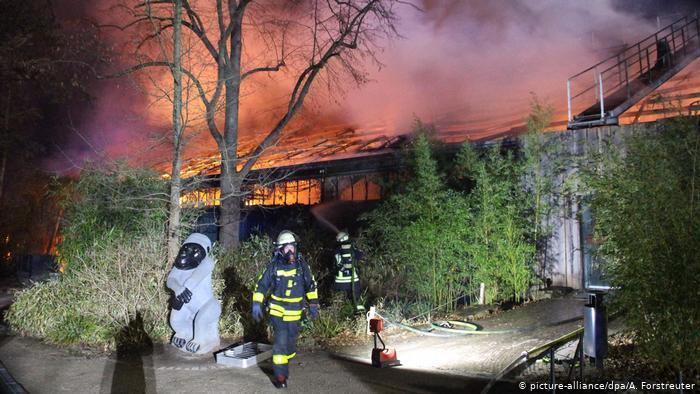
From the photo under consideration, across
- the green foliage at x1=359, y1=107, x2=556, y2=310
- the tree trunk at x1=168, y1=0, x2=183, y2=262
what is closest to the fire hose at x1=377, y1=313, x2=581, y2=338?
the green foliage at x1=359, y1=107, x2=556, y2=310

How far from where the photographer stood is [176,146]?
29.0 ft

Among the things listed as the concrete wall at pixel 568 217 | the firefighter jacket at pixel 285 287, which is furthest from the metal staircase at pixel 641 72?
the firefighter jacket at pixel 285 287

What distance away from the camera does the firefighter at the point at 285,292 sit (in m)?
5.68

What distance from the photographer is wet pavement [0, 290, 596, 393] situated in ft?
18.3

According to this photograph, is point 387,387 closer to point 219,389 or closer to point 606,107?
point 219,389

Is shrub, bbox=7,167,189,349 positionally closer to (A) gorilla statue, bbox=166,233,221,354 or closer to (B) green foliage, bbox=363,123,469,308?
(A) gorilla statue, bbox=166,233,221,354

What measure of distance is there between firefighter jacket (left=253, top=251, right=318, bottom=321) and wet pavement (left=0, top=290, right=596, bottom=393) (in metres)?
0.85

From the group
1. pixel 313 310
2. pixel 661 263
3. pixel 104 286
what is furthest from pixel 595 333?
pixel 104 286

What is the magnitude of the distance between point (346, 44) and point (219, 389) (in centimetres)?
982

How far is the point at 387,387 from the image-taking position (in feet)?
18.1

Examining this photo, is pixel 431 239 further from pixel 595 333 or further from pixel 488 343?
pixel 595 333

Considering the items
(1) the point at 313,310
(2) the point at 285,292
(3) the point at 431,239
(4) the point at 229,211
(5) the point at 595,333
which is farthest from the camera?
(4) the point at 229,211

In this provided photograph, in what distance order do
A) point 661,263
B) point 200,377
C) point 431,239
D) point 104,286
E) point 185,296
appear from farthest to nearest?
point 431,239 < point 104,286 < point 185,296 < point 200,377 < point 661,263

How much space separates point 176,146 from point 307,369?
15.5ft
